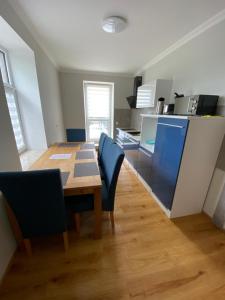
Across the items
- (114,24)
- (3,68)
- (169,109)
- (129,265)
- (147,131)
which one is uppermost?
(114,24)

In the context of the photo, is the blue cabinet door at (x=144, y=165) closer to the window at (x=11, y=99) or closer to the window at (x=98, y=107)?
the window at (x=11, y=99)

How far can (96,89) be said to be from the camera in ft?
13.8

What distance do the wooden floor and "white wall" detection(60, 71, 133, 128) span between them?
3.18 m

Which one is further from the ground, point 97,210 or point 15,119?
point 15,119

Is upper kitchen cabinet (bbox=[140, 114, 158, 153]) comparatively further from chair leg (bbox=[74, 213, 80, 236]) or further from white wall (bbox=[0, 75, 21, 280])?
white wall (bbox=[0, 75, 21, 280])

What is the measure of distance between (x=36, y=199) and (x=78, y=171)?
0.51 metres

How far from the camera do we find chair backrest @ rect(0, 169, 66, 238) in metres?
0.89

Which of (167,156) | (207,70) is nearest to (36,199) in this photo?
(167,156)

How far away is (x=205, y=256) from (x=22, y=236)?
1.77 meters

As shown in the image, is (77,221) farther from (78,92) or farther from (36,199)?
(78,92)

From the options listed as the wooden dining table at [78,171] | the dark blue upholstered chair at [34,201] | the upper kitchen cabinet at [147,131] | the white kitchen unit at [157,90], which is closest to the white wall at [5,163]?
the dark blue upholstered chair at [34,201]

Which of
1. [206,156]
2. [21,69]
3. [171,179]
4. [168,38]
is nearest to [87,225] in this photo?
[171,179]

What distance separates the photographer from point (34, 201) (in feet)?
3.30

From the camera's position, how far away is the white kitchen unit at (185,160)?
144 centimetres
